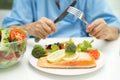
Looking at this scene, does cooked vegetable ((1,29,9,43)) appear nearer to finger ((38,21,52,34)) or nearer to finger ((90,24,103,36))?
finger ((38,21,52,34))

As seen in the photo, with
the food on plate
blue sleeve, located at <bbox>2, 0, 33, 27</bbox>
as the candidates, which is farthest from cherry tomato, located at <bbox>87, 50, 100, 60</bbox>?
blue sleeve, located at <bbox>2, 0, 33, 27</bbox>

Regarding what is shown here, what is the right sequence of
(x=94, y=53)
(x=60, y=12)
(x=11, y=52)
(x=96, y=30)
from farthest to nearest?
(x=60, y=12) → (x=96, y=30) → (x=94, y=53) → (x=11, y=52)

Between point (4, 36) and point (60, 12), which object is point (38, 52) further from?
point (60, 12)

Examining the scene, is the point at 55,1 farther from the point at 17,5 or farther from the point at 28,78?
the point at 28,78

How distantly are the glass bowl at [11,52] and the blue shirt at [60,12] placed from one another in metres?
0.44

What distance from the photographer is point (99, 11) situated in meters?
1.30

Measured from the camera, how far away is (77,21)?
4.28 ft

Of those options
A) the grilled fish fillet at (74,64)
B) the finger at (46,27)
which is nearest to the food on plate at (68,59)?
the grilled fish fillet at (74,64)

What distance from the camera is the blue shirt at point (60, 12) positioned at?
1279mm

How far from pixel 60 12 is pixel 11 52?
0.52 metres

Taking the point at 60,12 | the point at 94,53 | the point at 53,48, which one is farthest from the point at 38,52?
the point at 60,12

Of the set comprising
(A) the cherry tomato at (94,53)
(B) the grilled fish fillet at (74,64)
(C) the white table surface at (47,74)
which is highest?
(A) the cherry tomato at (94,53)

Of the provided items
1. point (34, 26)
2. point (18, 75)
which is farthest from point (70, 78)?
point (34, 26)

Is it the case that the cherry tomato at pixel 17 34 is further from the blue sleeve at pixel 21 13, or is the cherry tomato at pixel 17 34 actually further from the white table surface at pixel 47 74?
the blue sleeve at pixel 21 13
